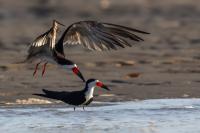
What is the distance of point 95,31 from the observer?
11.4 meters

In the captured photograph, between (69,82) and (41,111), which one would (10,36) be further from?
(41,111)

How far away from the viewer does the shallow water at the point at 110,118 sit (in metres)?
10.2

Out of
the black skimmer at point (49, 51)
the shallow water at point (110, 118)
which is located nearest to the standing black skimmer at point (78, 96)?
the shallow water at point (110, 118)

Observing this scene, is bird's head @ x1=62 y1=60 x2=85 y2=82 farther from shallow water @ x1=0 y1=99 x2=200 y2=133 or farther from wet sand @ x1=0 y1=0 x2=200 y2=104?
wet sand @ x1=0 y1=0 x2=200 y2=104

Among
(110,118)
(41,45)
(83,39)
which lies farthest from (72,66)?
(110,118)

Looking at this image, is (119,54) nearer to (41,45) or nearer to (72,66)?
(41,45)

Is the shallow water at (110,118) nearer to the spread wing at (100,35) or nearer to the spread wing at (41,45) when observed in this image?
the spread wing at (41,45)

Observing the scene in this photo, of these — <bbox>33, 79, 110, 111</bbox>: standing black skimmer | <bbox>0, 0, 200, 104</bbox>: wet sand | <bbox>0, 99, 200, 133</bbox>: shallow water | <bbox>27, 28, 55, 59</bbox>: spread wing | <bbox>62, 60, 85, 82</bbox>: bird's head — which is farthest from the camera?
<bbox>0, 0, 200, 104</bbox>: wet sand

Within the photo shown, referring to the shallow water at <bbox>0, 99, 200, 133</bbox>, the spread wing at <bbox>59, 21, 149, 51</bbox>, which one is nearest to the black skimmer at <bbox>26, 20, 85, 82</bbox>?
the spread wing at <bbox>59, 21, 149, 51</bbox>

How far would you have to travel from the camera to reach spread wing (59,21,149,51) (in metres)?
11.1

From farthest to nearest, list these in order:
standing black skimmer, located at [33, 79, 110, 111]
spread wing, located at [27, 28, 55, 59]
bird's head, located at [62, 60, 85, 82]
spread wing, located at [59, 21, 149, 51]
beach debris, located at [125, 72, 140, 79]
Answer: beach debris, located at [125, 72, 140, 79] → standing black skimmer, located at [33, 79, 110, 111] → spread wing, located at [27, 28, 55, 59] → bird's head, located at [62, 60, 85, 82] → spread wing, located at [59, 21, 149, 51]

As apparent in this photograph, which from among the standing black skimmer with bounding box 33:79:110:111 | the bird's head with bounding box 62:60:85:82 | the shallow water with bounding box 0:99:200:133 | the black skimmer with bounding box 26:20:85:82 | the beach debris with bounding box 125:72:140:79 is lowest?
the shallow water with bounding box 0:99:200:133

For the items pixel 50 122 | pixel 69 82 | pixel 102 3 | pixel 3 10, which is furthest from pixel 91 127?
pixel 102 3

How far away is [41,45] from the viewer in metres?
11.7
